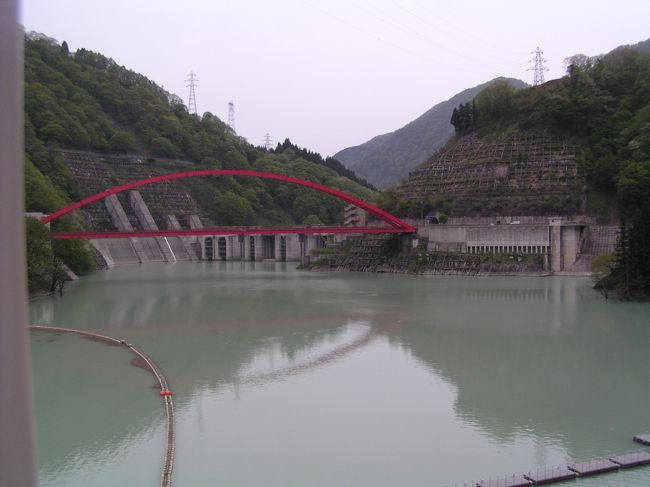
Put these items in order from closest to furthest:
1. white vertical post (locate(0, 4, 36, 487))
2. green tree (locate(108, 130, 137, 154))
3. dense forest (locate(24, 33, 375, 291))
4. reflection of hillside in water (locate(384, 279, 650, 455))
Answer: white vertical post (locate(0, 4, 36, 487)) → reflection of hillside in water (locate(384, 279, 650, 455)) → dense forest (locate(24, 33, 375, 291)) → green tree (locate(108, 130, 137, 154))

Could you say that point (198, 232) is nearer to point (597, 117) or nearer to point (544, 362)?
point (544, 362)

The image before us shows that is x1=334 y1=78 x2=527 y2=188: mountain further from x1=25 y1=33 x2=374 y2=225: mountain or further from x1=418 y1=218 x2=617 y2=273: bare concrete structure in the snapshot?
x1=418 y1=218 x2=617 y2=273: bare concrete structure

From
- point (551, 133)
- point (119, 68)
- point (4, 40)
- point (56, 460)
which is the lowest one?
point (56, 460)

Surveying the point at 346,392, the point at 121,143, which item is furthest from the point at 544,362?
the point at 121,143

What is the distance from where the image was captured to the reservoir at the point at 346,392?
6.54m

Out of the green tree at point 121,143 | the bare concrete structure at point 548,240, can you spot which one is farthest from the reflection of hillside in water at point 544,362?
the green tree at point 121,143

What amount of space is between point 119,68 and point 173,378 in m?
58.6

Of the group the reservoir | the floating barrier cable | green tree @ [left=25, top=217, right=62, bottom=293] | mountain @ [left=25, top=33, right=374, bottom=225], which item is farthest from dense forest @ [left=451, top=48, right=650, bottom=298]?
green tree @ [left=25, top=217, right=62, bottom=293]

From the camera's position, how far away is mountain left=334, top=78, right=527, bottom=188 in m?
105

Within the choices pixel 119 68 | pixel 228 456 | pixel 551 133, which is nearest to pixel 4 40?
pixel 228 456

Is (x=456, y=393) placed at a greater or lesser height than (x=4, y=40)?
lesser

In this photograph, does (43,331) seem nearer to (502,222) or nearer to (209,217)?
(502,222)

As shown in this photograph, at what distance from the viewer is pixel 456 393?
9.22m

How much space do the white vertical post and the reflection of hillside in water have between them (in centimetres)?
663
